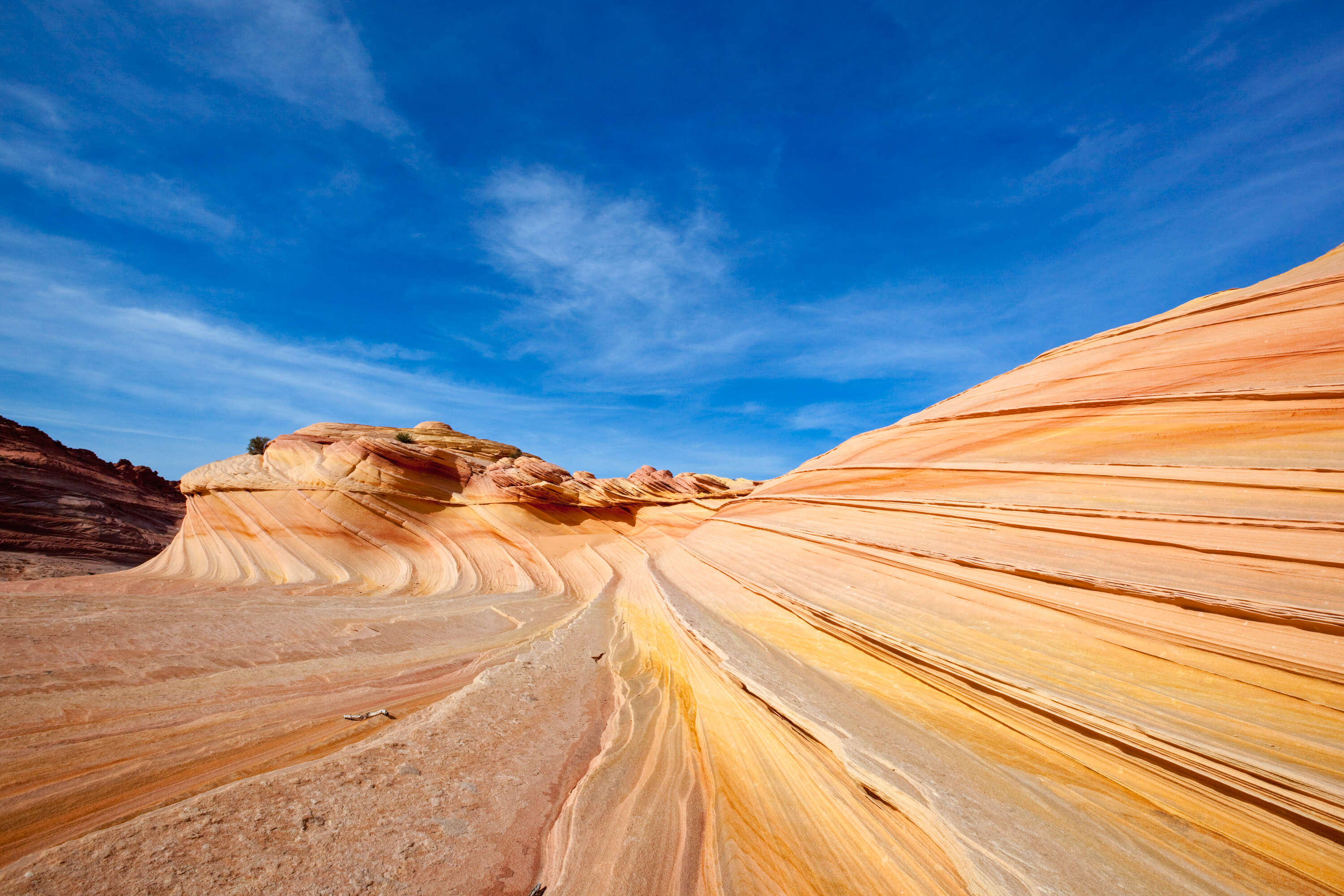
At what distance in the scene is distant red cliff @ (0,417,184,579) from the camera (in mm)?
13516

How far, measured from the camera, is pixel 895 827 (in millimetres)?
2617

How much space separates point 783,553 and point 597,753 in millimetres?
4497

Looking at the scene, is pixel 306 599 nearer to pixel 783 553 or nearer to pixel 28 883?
pixel 28 883

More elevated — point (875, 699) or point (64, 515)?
point (64, 515)

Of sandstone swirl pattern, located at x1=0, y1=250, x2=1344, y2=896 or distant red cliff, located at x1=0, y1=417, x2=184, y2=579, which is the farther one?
distant red cliff, located at x1=0, y1=417, x2=184, y2=579

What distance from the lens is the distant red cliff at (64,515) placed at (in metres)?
13.5

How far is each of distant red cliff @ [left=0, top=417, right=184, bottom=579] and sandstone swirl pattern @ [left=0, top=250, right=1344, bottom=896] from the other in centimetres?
1134

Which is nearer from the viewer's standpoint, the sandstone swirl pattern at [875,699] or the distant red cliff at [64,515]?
the sandstone swirl pattern at [875,699]

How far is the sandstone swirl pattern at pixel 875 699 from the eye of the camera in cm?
228

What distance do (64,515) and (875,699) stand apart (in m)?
23.9

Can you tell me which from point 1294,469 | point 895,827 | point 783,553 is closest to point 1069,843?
point 895,827

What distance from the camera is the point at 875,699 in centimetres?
396

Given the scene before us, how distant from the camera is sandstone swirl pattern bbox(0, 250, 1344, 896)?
228cm

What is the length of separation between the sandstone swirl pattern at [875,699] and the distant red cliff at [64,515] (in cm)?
1134
